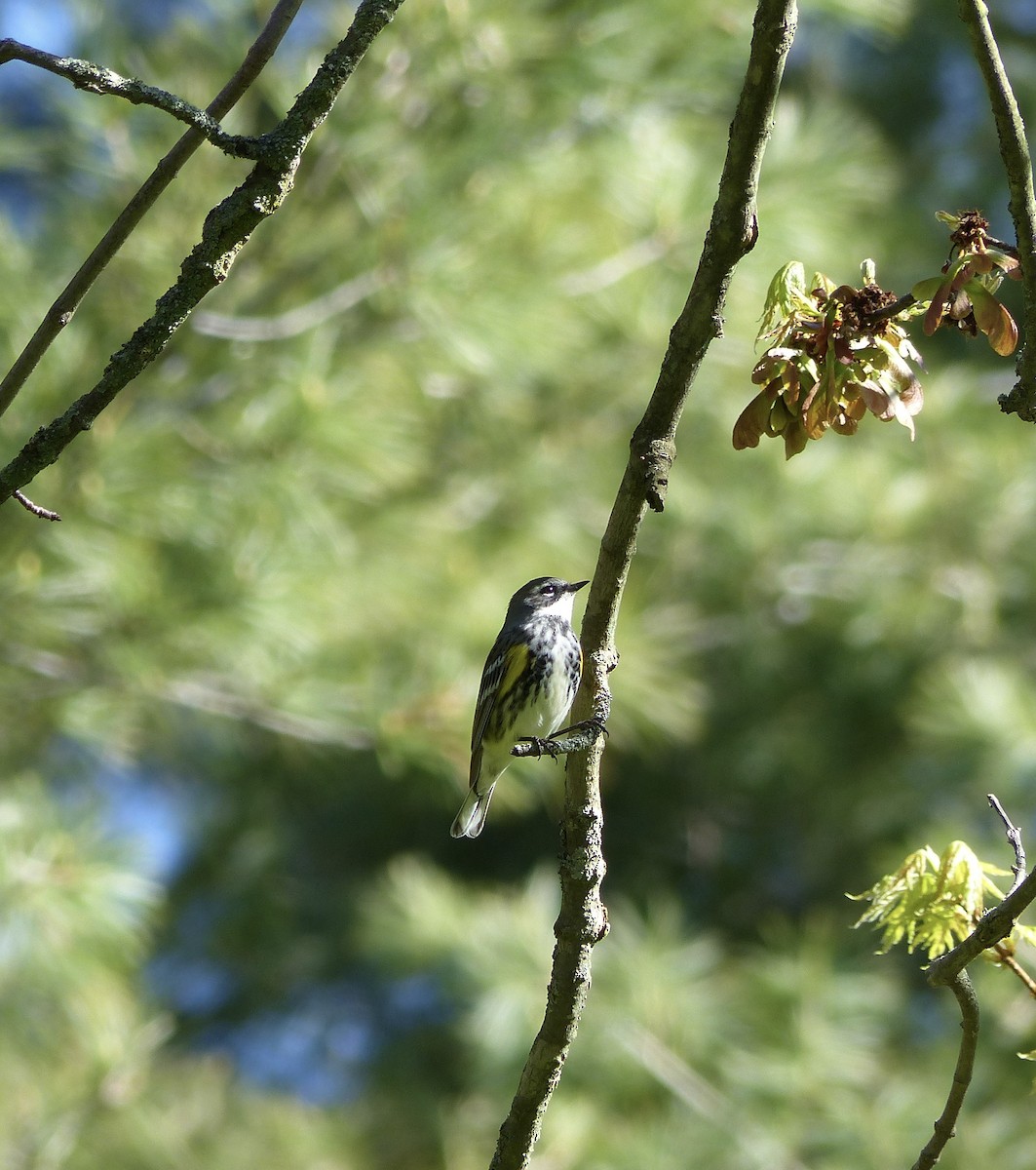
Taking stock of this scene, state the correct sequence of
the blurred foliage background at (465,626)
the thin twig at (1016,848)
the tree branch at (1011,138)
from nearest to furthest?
the tree branch at (1011,138) → the thin twig at (1016,848) → the blurred foliage background at (465,626)

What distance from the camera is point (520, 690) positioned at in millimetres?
1730

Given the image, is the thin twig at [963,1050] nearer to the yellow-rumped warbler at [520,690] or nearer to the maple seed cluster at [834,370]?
the maple seed cluster at [834,370]

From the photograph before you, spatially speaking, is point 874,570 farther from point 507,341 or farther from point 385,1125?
point 385,1125

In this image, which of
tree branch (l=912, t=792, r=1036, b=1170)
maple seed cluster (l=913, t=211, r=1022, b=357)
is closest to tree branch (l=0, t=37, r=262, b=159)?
maple seed cluster (l=913, t=211, r=1022, b=357)

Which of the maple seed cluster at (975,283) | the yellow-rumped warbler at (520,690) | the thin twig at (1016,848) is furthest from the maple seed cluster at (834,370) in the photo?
the yellow-rumped warbler at (520,690)

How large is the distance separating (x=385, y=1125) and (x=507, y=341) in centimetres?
213

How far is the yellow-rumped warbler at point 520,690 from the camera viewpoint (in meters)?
1.71

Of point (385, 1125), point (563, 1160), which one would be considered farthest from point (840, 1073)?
point (385, 1125)

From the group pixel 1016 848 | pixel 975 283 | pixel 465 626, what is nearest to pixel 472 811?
pixel 465 626

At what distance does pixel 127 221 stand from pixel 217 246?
0.04 metres

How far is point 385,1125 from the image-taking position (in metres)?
3.34

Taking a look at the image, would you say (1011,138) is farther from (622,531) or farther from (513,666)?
(513,666)

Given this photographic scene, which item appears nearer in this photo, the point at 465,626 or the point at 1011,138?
the point at 1011,138

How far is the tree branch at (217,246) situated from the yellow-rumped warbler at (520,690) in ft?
3.46
